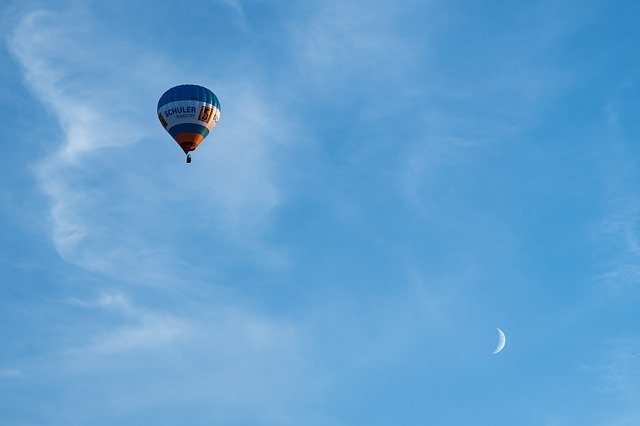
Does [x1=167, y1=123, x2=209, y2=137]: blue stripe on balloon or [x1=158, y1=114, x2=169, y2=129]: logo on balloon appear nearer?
[x1=167, y1=123, x2=209, y2=137]: blue stripe on balloon

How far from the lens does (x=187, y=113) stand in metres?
196

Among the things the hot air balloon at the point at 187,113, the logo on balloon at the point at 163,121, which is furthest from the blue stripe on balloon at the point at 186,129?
the logo on balloon at the point at 163,121

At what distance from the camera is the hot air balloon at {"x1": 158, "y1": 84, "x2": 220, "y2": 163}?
19588 cm

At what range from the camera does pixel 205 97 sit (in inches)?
7741

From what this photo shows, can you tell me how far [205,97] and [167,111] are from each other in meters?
3.10

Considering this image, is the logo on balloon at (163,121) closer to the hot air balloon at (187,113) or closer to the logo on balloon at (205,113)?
the hot air balloon at (187,113)

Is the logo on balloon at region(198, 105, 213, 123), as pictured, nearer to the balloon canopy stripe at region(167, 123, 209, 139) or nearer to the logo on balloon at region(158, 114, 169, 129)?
the balloon canopy stripe at region(167, 123, 209, 139)

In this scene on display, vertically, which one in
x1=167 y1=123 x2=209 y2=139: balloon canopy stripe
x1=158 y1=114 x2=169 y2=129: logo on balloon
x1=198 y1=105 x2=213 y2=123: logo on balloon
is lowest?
x1=167 y1=123 x2=209 y2=139: balloon canopy stripe

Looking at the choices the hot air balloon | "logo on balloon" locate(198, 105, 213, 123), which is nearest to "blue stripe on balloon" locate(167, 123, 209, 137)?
the hot air balloon

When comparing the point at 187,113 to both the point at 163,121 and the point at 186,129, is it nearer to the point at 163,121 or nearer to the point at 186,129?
the point at 186,129

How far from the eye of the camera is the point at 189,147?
19712 centimetres

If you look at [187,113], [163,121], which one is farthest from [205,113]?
[163,121]

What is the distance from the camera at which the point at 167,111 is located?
196 meters

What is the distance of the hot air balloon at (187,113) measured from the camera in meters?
196
